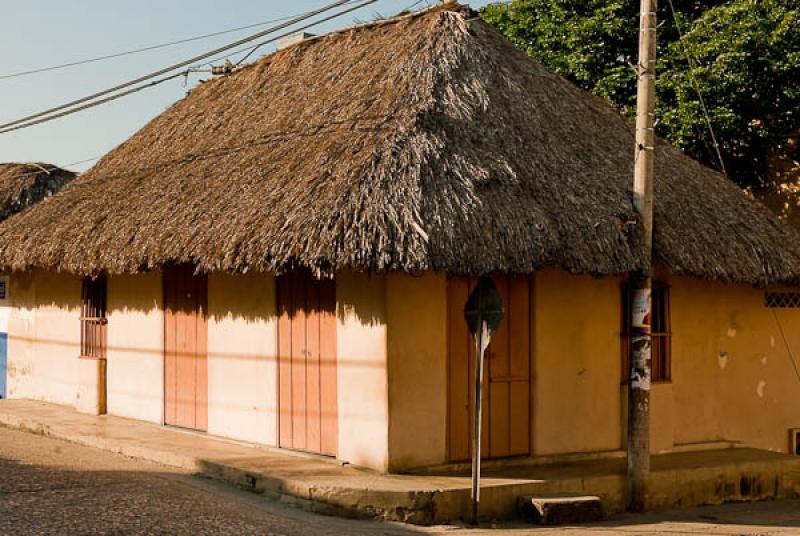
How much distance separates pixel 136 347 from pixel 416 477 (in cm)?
576

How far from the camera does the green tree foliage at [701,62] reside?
1745cm

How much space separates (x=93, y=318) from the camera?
1600 cm

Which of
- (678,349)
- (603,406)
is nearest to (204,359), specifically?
(603,406)

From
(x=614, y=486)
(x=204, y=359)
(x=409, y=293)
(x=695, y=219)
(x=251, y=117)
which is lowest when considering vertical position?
(x=614, y=486)

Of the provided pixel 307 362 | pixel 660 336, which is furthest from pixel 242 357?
pixel 660 336

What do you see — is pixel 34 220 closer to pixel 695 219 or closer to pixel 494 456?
pixel 494 456

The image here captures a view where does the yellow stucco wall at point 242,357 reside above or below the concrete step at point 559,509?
above

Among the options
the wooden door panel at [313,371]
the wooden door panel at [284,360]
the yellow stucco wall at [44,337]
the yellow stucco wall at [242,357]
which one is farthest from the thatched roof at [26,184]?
the wooden door panel at [313,371]

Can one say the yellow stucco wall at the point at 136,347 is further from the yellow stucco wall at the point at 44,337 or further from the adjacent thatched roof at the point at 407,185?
the yellow stucco wall at the point at 44,337

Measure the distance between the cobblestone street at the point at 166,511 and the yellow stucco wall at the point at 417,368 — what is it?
1242mm

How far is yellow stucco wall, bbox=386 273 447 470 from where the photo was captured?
10.9 meters

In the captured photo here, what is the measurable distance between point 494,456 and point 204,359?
4037 mm

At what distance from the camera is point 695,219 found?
42.4 ft

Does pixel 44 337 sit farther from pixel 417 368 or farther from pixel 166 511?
pixel 166 511
